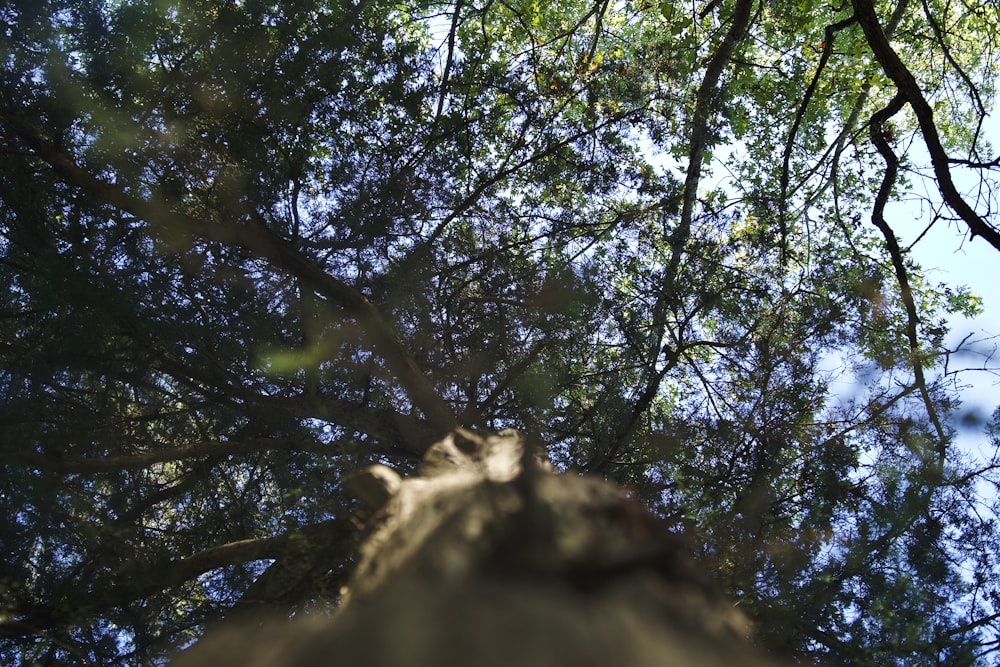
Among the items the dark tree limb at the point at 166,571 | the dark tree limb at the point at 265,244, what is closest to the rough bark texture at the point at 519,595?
the dark tree limb at the point at 166,571

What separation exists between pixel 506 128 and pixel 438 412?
90.3 inches

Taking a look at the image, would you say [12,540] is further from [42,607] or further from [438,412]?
[438,412]

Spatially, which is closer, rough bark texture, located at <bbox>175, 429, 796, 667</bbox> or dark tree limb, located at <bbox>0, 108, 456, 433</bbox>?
rough bark texture, located at <bbox>175, 429, 796, 667</bbox>

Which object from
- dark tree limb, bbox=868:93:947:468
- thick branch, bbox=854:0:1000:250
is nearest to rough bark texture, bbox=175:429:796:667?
thick branch, bbox=854:0:1000:250

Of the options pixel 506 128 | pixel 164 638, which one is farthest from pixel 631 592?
pixel 506 128

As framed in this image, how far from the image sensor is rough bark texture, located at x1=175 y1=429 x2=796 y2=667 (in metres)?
0.78

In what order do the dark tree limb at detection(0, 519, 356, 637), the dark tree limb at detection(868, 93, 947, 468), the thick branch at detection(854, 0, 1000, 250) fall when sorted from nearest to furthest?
1. the dark tree limb at detection(0, 519, 356, 637)
2. the thick branch at detection(854, 0, 1000, 250)
3. the dark tree limb at detection(868, 93, 947, 468)

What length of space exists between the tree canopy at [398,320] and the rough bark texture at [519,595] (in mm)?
2194

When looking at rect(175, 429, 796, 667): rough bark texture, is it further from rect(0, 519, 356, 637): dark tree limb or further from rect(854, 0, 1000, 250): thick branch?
rect(854, 0, 1000, 250): thick branch

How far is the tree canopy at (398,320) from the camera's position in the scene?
3.71m

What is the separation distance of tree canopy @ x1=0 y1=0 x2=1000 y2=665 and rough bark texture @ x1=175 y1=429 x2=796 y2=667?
2.19 metres

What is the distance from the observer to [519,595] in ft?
2.83

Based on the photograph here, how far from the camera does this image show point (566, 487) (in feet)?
3.97

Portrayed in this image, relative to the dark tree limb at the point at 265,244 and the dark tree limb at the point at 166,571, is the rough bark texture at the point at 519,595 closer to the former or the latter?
the dark tree limb at the point at 166,571
